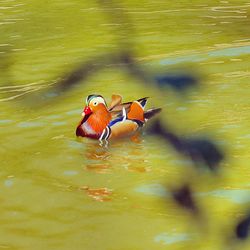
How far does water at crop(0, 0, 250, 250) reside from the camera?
569 centimetres

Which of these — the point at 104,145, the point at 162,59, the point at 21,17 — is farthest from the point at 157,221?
the point at 21,17

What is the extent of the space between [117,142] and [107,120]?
0.17 m

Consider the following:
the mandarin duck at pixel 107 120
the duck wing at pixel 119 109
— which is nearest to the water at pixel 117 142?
the mandarin duck at pixel 107 120

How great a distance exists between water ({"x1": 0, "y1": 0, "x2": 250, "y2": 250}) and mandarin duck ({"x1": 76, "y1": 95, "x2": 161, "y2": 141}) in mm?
81

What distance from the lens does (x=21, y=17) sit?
11688 mm

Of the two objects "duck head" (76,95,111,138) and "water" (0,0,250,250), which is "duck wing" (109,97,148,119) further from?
"water" (0,0,250,250)

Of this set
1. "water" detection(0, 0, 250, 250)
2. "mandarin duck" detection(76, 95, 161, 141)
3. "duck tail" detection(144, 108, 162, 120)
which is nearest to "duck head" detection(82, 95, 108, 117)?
"mandarin duck" detection(76, 95, 161, 141)

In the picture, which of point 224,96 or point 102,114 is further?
point 224,96

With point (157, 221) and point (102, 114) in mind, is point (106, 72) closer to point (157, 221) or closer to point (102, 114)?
point (102, 114)

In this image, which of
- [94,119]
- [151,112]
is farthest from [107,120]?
[151,112]

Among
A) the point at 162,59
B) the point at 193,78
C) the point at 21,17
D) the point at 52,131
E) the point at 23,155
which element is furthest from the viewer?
the point at 21,17

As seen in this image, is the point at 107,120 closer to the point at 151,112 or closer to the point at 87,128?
the point at 87,128

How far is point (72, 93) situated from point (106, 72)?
0.63 metres

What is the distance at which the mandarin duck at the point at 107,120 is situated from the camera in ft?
23.0
